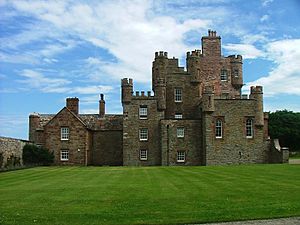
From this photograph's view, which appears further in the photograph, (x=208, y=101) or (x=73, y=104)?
(x=73, y=104)

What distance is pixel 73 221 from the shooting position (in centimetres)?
1171

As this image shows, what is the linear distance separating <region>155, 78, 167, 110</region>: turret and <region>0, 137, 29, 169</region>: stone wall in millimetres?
16017

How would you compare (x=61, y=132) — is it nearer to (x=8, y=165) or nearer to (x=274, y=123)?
(x=8, y=165)

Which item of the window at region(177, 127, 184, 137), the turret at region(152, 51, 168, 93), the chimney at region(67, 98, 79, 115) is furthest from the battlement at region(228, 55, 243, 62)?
the chimney at region(67, 98, 79, 115)

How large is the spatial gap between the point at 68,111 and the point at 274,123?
4377 centimetres

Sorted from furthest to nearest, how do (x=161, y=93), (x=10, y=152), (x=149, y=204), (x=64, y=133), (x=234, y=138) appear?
(x=64, y=133) → (x=161, y=93) → (x=234, y=138) → (x=10, y=152) → (x=149, y=204)

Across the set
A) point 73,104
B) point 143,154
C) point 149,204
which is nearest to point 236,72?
point 143,154

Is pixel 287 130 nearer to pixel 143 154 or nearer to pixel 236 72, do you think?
pixel 236 72

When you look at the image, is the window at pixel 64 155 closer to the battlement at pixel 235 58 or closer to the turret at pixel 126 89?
the turret at pixel 126 89

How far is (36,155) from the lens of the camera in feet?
160

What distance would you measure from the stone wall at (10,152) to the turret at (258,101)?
25109 mm

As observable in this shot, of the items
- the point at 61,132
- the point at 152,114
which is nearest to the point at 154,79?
the point at 152,114

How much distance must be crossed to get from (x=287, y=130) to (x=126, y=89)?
39251 mm

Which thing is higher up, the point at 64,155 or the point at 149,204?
the point at 64,155
